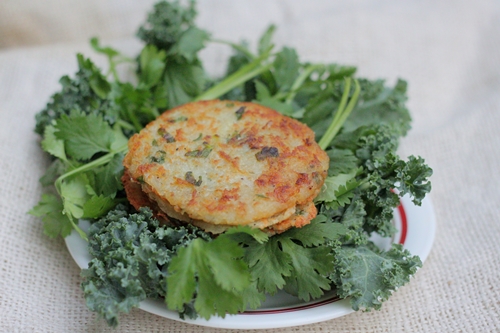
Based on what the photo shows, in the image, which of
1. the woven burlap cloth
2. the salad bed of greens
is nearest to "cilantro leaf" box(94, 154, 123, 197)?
the salad bed of greens

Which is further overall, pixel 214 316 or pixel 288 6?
pixel 288 6

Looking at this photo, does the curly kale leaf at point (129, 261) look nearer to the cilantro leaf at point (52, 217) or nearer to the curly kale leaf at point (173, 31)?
the cilantro leaf at point (52, 217)

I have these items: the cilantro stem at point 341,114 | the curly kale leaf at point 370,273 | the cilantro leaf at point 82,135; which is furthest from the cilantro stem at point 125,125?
the curly kale leaf at point 370,273

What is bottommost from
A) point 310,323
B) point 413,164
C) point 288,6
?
point 310,323

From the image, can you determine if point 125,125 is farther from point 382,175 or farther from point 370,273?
point 370,273

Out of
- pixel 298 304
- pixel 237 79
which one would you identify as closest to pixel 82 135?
pixel 237 79

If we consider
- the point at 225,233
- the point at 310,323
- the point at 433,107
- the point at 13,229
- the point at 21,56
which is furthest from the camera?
the point at 433,107

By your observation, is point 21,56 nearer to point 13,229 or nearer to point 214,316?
point 13,229

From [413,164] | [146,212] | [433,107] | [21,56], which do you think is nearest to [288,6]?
[433,107]
